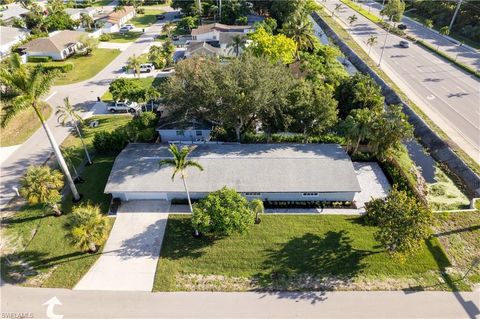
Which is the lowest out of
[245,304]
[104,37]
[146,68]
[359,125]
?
[245,304]

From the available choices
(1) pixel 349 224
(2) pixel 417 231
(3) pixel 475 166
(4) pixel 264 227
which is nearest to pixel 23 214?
(4) pixel 264 227

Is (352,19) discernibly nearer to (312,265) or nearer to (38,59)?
(38,59)

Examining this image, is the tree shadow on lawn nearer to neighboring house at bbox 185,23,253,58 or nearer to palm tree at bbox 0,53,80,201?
palm tree at bbox 0,53,80,201

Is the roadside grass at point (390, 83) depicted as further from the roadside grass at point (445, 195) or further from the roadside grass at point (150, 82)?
the roadside grass at point (150, 82)

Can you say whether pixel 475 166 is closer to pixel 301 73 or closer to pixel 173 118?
pixel 301 73

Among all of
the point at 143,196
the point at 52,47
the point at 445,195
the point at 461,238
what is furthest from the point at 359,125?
the point at 52,47

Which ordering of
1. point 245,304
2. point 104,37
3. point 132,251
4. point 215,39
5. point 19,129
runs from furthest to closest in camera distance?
point 104,37 < point 215,39 < point 19,129 < point 132,251 < point 245,304

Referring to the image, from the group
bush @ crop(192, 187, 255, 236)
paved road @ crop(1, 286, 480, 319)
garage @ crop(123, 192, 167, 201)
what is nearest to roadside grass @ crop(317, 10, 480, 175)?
paved road @ crop(1, 286, 480, 319)

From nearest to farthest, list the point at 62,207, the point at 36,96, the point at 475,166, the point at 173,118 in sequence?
the point at 36,96 → the point at 62,207 → the point at 475,166 → the point at 173,118
